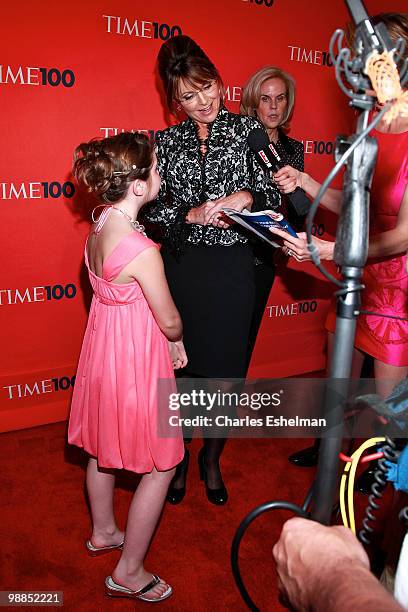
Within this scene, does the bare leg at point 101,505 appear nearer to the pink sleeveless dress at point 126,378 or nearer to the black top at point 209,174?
the pink sleeveless dress at point 126,378

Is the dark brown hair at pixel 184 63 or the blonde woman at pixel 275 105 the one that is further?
the blonde woman at pixel 275 105

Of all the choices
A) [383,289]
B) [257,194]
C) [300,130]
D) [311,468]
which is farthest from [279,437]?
[300,130]

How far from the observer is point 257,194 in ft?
7.54

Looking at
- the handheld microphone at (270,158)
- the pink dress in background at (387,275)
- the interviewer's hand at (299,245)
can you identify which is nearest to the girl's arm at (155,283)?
the interviewer's hand at (299,245)

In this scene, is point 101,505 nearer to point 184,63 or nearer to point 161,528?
point 161,528

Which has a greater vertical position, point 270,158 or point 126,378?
point 270,158

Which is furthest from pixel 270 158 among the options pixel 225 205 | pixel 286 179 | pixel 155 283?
pixel 155 283

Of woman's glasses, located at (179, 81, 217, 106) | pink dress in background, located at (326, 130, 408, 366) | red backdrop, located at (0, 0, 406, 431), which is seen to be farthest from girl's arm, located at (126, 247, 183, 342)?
red backdrop, located at (0, 0, 406, 431)

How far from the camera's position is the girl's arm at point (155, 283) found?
5.67ft

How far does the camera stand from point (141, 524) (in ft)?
6.25

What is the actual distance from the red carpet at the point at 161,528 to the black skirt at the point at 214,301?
0.60m

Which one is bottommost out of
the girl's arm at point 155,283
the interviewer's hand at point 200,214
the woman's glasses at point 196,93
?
the girl's arm at point 155,283

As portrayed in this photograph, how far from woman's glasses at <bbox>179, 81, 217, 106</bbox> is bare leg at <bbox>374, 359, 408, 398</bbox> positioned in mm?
1258

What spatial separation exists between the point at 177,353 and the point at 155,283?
41 cm
